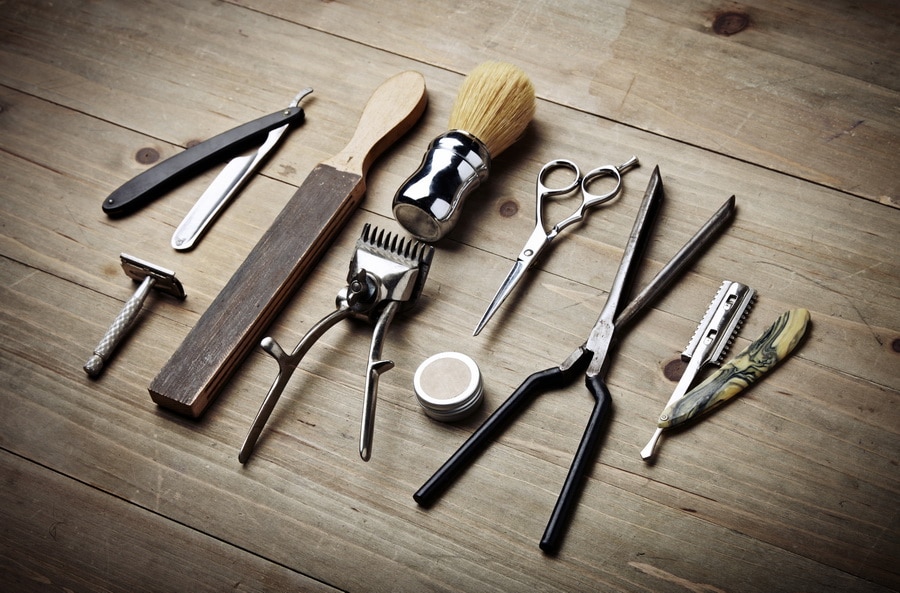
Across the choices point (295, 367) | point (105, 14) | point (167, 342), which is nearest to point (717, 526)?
point (295, 367)

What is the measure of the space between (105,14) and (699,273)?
108 cm

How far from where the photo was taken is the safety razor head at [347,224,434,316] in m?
0.97

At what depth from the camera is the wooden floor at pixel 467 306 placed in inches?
34.3

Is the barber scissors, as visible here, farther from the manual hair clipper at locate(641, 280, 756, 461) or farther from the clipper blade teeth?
the manual hair clipper at locate(641, 280, 756, 461)

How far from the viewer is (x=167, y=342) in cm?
102

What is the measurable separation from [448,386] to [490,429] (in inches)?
2.8

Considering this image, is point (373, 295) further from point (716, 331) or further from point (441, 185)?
point (716, 331)

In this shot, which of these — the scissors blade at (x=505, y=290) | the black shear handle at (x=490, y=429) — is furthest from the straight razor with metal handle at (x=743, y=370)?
the scissors blade at (x=505, y=290)

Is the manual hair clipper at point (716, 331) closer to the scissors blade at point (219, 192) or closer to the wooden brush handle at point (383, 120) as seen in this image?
the wooden brush handle at point (383, 120)

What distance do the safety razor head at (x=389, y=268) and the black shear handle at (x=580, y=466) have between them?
0.25 metres

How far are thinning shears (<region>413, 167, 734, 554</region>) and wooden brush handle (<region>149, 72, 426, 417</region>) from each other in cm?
30

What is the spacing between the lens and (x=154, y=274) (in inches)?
40.0

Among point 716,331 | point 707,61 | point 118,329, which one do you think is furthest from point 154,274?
point 707,61

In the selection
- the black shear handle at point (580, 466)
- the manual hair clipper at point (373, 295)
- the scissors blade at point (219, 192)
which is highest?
the scissors blade at point (219, 192)
